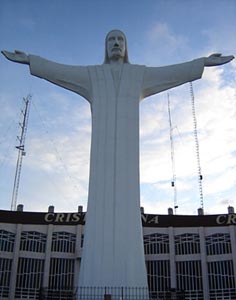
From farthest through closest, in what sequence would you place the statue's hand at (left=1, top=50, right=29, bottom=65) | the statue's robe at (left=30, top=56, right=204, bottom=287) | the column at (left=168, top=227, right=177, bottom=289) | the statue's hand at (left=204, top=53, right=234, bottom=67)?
1. the column at (left=168, top=227, right=177, bottom=289)
2. the statue's hand at (left=204, top=53, right=234, bottom=67)
3. the statue's hand at (left=1, top=50, right=29, bottom=65)
4. the statue's robe at (left=30, top=56, right=204, bottom=287)

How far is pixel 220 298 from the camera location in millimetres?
33812

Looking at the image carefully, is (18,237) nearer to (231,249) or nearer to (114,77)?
(231,249)

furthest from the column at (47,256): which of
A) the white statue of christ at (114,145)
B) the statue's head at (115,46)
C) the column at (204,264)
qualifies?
the statue's head at (115,46)

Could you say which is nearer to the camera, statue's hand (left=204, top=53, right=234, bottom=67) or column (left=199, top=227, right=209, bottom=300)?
statue's hand (left=204, top=53, right=234, bottom=67)

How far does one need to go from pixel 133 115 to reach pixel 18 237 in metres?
24.9

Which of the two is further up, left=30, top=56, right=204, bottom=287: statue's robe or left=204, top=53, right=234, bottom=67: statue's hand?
left=204, top=53, right=234, bottom=67: statue's hand

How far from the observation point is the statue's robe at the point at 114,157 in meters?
12.0

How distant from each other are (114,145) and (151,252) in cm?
2447

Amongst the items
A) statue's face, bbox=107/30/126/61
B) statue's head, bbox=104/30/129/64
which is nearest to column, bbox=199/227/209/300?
statue's head, bbox=104/30/129/64

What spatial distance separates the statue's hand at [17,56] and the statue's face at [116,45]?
113 inches

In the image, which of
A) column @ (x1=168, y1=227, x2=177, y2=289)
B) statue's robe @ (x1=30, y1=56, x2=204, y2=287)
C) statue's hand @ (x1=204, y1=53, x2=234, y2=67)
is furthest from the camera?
column @ (x1=168, y1=227, x2=177, y2=289)

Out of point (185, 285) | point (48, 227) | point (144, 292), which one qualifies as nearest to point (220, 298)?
point (185, 285)

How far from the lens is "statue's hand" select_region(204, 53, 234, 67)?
14.1 m

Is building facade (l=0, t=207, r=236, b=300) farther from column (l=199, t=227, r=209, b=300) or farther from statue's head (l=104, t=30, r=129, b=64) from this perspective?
statue's head (l=104, t=30, r=129, b=64)
